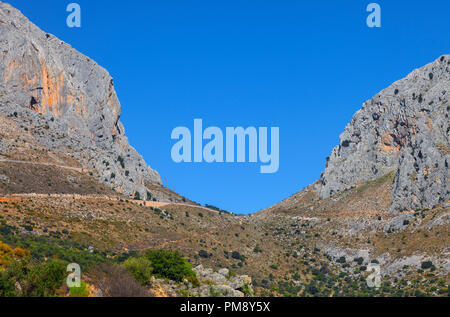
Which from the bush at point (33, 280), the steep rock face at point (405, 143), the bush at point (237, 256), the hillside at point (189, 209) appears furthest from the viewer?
the steep rock face at point (405, 143)

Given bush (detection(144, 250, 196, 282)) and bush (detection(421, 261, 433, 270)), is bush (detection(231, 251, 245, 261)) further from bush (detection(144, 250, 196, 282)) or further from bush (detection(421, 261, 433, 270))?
bush (detection(144, 250, 196, 282))

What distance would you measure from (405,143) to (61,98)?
8916cm

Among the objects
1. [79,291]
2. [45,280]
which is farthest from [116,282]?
[45,280]

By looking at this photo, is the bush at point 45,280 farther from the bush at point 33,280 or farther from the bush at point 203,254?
the bush at point 203,254

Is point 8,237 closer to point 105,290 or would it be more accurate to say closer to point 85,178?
point 105,290

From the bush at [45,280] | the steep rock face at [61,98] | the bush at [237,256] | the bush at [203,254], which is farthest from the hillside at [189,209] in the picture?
the bush at [237,256]

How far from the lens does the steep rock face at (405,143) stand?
398 feet

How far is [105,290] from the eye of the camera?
159ft

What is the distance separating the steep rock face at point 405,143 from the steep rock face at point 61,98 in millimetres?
54118

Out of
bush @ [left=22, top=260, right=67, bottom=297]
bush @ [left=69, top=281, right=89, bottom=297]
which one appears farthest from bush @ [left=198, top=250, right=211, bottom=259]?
bush @ [left=69, top=281, right=89, bottom=297]

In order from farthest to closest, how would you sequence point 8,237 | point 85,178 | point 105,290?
point 85,178 → point 8,237 → point 105,290

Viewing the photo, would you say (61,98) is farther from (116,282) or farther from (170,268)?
(116,282)
